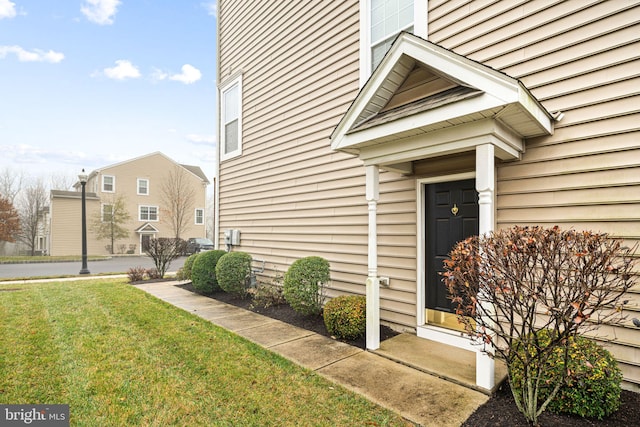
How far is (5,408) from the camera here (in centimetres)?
262

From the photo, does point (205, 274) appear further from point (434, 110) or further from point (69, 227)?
point (69, 227)

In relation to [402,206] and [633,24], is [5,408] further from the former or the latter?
[633,24]

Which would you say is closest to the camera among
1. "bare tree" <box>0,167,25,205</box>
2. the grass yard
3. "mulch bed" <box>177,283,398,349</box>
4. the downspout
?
the grass yard

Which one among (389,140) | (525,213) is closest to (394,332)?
(525,213)

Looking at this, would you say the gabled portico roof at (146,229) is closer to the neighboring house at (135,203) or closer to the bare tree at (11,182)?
the neighboring house at (135,203)

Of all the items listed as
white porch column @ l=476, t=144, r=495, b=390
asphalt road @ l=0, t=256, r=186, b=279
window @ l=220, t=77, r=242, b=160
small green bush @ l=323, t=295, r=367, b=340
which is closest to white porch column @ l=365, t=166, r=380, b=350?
small green bush @ l=323, t=295, r=367, b=340

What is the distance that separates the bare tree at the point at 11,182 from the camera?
28.9 m

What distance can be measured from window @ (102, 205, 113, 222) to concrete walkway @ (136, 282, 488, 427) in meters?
24.2

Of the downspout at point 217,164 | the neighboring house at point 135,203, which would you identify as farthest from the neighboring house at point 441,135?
the neighboring house at point 135,203

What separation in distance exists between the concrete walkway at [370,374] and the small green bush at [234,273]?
1.44 metres

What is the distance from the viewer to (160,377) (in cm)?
318

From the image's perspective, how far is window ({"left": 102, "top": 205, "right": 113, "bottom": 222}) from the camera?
24.4 meters

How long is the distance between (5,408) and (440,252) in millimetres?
4704

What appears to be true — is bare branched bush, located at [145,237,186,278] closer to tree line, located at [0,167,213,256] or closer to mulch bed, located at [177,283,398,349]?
mulch bed, located at [177,283,398,349]
